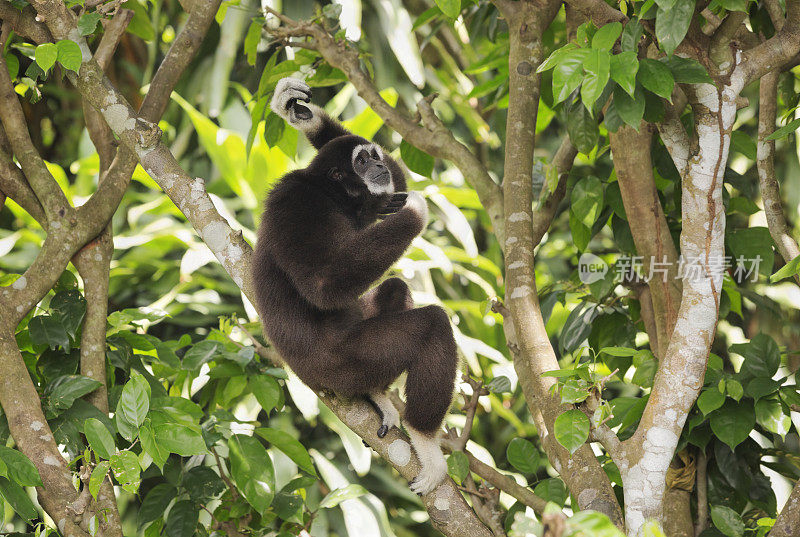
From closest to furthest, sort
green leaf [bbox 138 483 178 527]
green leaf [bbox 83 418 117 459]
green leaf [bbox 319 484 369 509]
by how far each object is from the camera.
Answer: green leaf [bbox 83 418 117 459], green leaf [bbox 138 483 178 527], green leaf [bbox 319 484 369 509]

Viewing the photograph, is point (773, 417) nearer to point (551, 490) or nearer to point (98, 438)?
point (551, 490)

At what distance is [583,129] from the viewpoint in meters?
2.74

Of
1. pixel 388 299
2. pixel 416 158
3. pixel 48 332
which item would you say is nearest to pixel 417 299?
pixel 416 158

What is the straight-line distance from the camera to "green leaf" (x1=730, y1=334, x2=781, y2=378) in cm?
270

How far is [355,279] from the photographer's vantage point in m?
2.68

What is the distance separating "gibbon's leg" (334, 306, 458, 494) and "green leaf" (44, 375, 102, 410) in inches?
35.5

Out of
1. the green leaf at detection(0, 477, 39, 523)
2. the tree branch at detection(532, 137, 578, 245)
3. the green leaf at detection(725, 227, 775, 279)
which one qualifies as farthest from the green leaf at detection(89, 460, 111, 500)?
the green leaf at detection(725, 227, 775, 279)

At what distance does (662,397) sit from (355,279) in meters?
1.09

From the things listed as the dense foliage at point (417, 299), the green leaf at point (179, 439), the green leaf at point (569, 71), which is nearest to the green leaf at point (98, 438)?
the dense foliage at point (417, 299)

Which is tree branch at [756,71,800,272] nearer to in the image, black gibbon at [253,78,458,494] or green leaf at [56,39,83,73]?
black gibbon at [253,78,458,494]

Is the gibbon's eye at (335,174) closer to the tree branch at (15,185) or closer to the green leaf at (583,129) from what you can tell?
the green leaf at (583,129)

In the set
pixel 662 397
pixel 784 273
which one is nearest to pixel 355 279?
pixel 662 397

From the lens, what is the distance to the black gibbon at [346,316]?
2.69 metres

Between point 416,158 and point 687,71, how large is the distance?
170 centimetres
